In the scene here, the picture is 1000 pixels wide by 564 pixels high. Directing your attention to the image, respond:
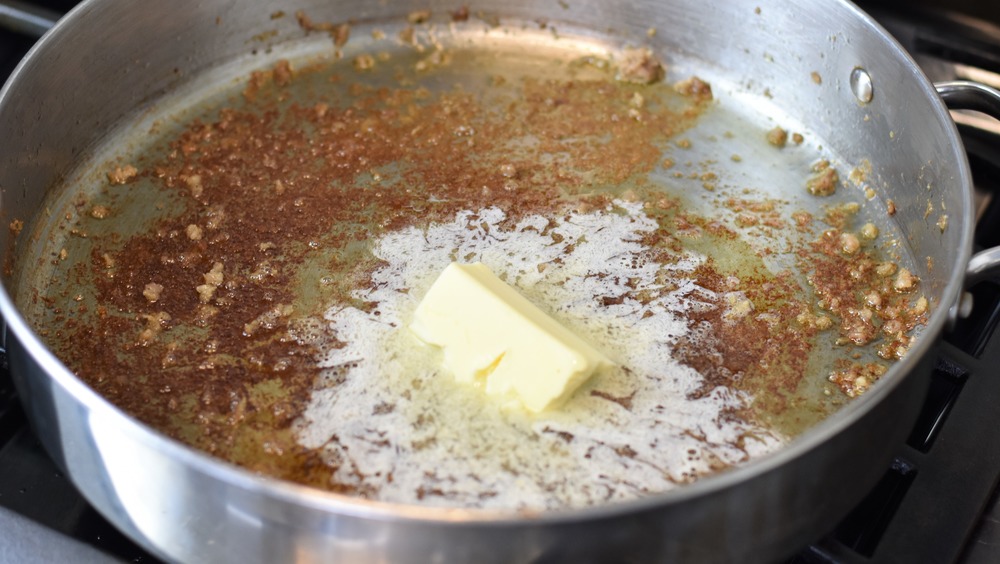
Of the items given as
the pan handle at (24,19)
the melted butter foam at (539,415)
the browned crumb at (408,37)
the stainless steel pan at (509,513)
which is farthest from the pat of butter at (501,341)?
the pan handle at (24,19)

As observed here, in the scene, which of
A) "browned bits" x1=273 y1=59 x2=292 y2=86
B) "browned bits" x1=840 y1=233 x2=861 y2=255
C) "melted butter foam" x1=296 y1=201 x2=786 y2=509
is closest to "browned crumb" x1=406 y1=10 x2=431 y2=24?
"browned bits" x1=273 y1=59 x2=292 y2=86

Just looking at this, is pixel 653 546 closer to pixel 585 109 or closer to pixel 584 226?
pixel 584 226

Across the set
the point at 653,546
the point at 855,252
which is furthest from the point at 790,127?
the point at 653,546

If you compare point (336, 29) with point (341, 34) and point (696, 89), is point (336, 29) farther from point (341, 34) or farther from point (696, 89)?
point (696, 89)

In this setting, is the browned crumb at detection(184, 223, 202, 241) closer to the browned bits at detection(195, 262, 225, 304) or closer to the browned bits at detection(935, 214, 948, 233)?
the browned bits at detection(195, 262, 225, 304)

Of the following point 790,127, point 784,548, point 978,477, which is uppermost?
point 790,127

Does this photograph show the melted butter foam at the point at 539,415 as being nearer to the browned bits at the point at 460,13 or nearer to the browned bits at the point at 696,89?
the browned bits at the point at 696,89
